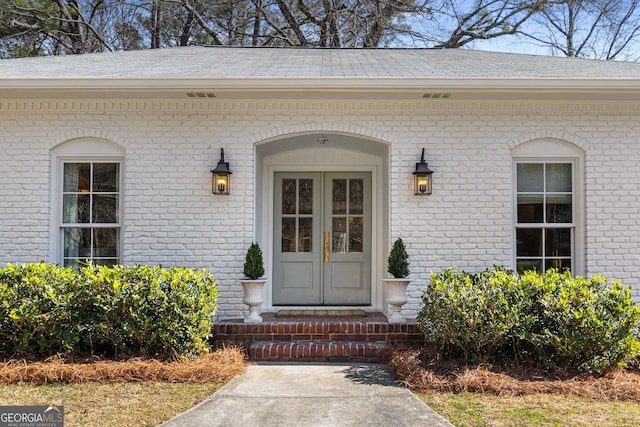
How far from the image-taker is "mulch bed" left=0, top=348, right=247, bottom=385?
4590 mm

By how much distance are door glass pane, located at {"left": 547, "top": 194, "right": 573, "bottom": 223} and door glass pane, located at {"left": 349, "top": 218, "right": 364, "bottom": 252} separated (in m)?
2.50

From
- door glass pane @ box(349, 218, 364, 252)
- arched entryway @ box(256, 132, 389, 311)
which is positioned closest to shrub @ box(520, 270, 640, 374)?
arched entryway @ box(256, 132, 389, 311)

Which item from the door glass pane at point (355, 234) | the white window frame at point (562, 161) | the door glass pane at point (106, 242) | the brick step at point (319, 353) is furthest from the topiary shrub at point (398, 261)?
the door glass pane at point (106, 242)

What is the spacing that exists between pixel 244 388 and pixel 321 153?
3.59 metres

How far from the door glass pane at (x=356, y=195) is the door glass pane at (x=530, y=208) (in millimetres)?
2138

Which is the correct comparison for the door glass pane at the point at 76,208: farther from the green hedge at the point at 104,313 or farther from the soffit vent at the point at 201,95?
the soffit vent at the point at 201,95

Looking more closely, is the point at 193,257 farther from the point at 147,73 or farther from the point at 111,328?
the point at 147,73

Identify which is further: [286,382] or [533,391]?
[286,382]

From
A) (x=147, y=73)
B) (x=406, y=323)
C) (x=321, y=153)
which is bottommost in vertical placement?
(x=406, y=323)

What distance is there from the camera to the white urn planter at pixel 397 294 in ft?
18.9

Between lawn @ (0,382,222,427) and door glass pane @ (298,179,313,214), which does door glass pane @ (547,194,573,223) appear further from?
lawn @ (0,382,222,427)

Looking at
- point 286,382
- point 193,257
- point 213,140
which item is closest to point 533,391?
point 286,382

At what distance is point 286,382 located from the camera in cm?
470

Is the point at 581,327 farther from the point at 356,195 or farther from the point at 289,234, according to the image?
the point at 289,234
